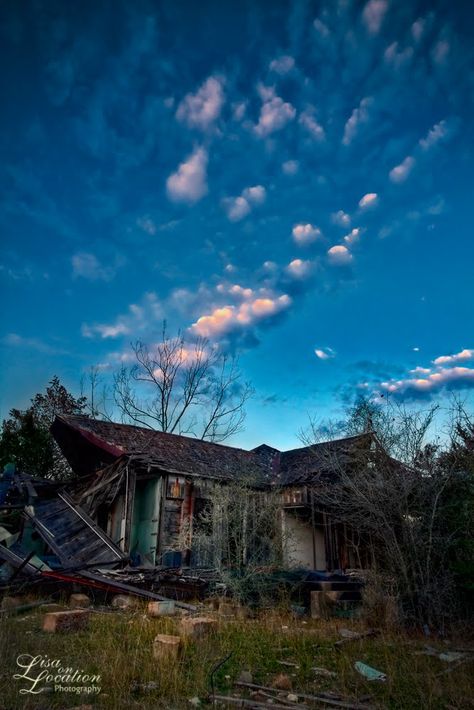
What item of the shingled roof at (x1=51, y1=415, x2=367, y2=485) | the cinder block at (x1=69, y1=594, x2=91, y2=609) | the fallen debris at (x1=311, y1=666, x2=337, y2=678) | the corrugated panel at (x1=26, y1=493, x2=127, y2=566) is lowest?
the fallen debris at (x1=311, y1=666, x2=337, y2=678)

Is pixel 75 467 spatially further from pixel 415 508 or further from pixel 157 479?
pixel 415 508

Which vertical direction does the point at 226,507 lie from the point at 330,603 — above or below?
above

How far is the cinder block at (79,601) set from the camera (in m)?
8.89

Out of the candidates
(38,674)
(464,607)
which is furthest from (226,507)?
(38,674)

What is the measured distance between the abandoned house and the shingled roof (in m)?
0.04

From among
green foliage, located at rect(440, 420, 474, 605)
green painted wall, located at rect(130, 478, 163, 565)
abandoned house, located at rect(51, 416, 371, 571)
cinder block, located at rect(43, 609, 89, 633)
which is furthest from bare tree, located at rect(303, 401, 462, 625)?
green painted wall, located at rect(130, 478, 163, 565)

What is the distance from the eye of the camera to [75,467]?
18.6 meters

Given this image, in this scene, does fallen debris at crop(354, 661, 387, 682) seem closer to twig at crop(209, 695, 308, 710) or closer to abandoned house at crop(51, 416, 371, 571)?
twig at crop(209, 695, 308, 710)

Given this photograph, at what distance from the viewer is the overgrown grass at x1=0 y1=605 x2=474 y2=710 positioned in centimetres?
420

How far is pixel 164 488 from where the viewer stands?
1409cm

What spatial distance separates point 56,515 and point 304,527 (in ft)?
29.1

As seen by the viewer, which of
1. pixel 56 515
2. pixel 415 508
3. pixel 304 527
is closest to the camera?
pixel 415 508

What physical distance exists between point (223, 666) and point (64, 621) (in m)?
2.45

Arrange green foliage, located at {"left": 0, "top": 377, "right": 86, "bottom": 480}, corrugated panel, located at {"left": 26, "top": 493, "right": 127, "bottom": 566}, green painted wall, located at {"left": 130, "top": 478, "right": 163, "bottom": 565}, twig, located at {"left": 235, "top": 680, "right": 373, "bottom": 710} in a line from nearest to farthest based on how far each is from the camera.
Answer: twig, located at {"left": 235, "top": 680, "right": 373, "bottom": 710}, corrugated panel, located at {"left": 26, "top": 493, "right": 127, "bottom": 566}, green painted wall, located at {"left": 130, "top": 478, "right": 163, "bottom": 565}, green foliage, located at {"left": 0, "top": 377, "right": 86, "bottom": 480}
